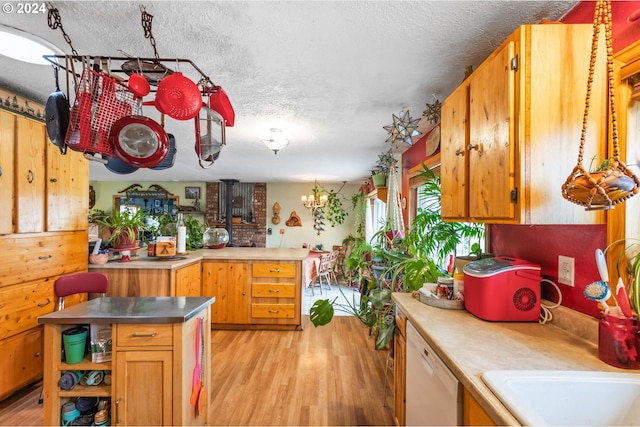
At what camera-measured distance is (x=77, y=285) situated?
239 centimetres

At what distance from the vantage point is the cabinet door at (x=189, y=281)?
3064mm

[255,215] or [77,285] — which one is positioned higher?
[255,215]

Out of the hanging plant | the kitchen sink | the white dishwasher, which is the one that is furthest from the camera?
the hanging plant

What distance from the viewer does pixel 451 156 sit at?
1.63 m

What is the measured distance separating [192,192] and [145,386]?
6.45 m

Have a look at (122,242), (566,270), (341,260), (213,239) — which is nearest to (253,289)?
(213,239)

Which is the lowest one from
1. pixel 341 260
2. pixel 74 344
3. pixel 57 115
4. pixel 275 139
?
pixel 341 260

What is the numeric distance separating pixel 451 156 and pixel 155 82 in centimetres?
159

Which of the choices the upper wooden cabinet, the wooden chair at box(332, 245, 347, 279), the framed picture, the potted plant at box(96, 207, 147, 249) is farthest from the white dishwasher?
the framed picture

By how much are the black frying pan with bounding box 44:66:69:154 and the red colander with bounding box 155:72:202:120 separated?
1.49 feet

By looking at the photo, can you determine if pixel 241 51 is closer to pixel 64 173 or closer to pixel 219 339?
pixel 64 173

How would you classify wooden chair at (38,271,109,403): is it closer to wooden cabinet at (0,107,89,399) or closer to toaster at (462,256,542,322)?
wooden cabinet at (0,107,89,399)

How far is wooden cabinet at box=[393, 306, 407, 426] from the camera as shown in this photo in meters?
1.64

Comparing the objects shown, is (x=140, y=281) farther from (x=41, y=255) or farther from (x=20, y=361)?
(x=20, y=361)
